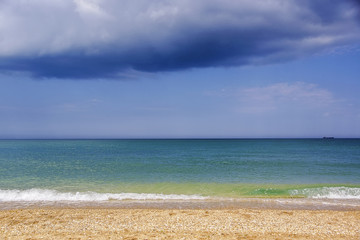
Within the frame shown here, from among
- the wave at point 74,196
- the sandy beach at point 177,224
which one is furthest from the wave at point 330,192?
the wave at point 74,196

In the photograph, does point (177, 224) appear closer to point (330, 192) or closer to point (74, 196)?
point (74, 196)

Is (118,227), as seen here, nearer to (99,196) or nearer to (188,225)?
(188,225)

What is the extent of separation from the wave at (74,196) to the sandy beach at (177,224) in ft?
12.8

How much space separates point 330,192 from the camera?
19531mm

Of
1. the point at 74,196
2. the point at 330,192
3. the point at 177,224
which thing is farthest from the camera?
the point at 330,192

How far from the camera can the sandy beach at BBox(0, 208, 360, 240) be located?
9.80 metres

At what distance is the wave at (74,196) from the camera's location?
17464mm

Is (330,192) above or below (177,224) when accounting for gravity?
below

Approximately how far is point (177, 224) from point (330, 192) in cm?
1471

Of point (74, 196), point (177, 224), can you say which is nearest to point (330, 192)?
point (177, 224)

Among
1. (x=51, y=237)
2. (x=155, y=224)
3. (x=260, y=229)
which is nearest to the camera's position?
(x=51, y=237)

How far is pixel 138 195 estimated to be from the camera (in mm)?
18406

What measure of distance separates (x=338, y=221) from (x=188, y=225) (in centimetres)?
728

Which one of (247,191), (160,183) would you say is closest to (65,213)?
(160,183)
